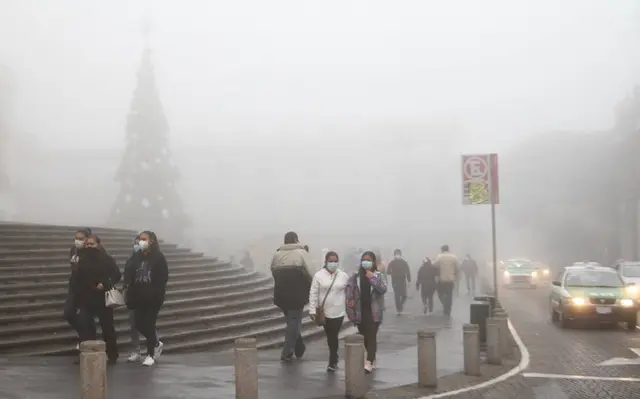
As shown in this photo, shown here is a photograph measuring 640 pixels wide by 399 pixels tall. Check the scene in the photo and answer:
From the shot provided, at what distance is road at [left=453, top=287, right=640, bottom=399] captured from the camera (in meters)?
9.04

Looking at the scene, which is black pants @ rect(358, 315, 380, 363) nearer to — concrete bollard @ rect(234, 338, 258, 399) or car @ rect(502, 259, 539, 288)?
concrete bollard @ rect(234, 338, 258, 399)

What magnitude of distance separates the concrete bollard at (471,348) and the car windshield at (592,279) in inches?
353

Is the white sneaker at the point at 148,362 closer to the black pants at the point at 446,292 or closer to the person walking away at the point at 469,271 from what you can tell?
the black pants at the point at 446,292

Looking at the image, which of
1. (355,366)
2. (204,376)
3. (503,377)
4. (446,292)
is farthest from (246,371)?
(446,292)

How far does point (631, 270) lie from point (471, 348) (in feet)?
51.7

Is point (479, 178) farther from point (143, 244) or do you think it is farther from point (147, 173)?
point (147, 173)

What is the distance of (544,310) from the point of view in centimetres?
2292

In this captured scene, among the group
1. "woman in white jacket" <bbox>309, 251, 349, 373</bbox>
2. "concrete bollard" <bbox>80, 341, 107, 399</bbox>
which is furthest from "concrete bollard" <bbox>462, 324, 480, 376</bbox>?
"concrete bollard" <bbox>80, 341, 107, 399</bbox>

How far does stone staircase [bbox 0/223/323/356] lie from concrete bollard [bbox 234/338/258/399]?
4930 mm

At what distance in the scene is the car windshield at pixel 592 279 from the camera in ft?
59.3

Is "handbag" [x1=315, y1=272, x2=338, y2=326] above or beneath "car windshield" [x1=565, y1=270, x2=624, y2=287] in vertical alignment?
above

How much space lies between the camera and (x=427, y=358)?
352 inches

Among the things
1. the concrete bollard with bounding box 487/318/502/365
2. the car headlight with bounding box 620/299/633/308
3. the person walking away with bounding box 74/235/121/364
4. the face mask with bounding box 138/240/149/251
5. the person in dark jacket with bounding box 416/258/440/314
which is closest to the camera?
the person walking away with bounding box 74/235/121/364

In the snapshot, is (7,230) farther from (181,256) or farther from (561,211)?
(561,211)
